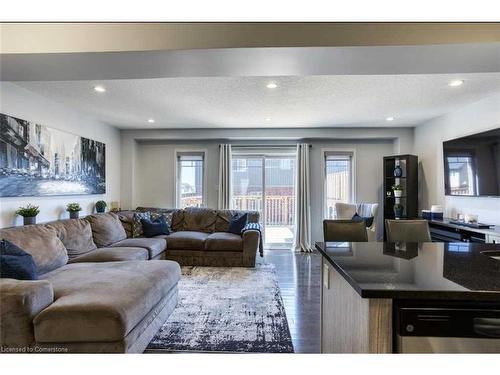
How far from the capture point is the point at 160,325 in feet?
7.71

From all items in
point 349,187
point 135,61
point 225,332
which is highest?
point 135,61

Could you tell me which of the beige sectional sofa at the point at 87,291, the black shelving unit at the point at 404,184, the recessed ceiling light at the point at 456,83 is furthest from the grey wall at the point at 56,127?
the black shelving unit at the point at 404,184

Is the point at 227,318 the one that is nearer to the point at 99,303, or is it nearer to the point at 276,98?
the point at 99,303

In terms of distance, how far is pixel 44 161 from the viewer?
3.47 m

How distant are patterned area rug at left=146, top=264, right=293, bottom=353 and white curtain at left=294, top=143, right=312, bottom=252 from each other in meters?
1.81

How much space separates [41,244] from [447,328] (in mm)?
3287

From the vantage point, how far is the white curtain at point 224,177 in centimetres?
552

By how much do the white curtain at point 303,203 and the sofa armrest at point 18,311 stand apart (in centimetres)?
448

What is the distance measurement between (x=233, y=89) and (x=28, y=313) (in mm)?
2886

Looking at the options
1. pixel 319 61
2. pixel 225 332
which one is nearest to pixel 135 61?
pixel 319 61

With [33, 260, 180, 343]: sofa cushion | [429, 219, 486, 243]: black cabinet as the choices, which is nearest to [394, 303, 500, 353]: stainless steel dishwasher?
[33, 260, 180, 343]: sofa cushion

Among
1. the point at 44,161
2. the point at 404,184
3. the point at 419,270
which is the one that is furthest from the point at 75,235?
the point at 404,184

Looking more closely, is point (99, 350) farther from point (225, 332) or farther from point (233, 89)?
point (233, 89)

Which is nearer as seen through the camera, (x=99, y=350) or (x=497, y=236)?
(x=99, y=350)
